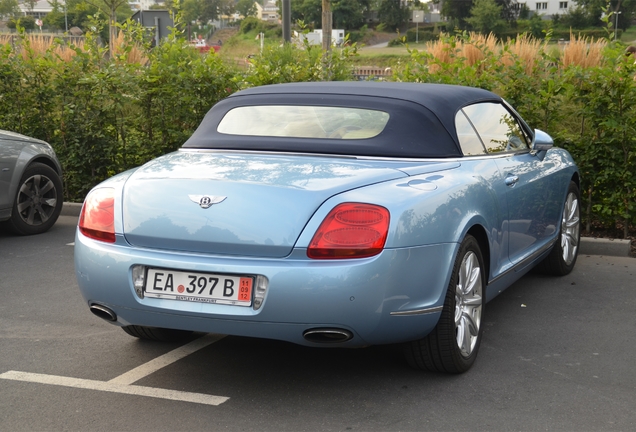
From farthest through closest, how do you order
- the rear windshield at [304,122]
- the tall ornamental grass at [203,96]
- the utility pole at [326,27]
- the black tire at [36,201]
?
the utility pole at [326,27] → the black tire at [36,201] → the tall ornamental grass at [203,96] → the rear windshield at [304,122]

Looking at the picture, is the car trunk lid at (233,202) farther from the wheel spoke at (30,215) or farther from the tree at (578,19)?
the tree at (578,19)

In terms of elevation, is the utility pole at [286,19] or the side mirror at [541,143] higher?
the utility pole at [286,19]

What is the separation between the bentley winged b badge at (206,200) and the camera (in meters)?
4.07

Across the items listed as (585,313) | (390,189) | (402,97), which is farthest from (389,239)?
(585,313)

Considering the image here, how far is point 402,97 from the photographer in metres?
5.21

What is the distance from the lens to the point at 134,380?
14.9 ft

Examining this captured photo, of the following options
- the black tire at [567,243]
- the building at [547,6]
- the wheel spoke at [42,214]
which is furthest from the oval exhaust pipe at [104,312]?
the building at [547,6]

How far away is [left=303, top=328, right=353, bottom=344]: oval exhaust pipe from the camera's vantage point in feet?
13.0

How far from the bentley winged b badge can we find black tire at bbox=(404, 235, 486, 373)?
1213 millimetres

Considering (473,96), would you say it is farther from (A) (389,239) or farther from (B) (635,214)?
(B) (635,214)

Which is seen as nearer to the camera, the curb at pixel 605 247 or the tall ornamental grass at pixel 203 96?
the curb at pixel 605 247

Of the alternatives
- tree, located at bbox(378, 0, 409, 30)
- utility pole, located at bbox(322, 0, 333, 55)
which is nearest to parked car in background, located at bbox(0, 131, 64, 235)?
utility pole, located at bbox(322, 0, 333, 55)

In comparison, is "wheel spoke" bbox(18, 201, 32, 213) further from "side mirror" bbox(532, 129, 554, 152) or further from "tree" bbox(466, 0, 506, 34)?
"tree" bbox(466, 0, 506, 34)

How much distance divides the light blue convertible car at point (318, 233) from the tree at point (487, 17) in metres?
115
